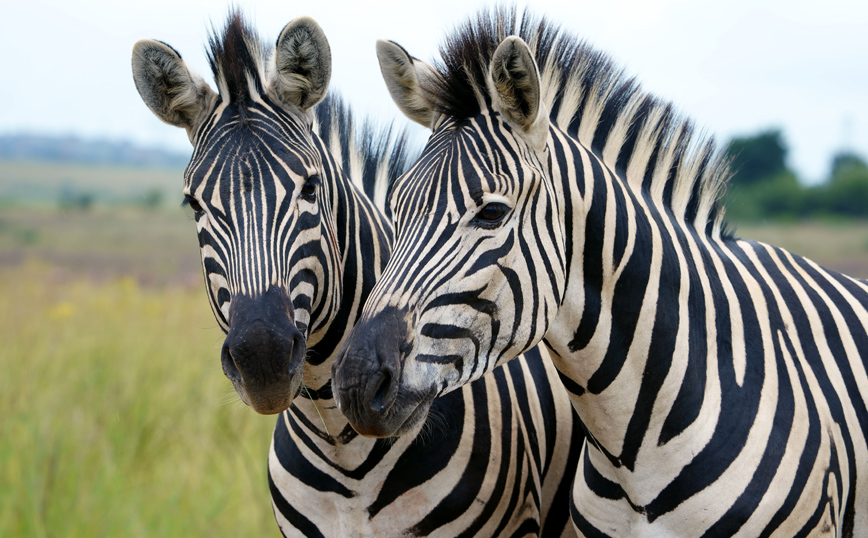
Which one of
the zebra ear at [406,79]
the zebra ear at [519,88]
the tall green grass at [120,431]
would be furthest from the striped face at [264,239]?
the tall green grass at [120,431]

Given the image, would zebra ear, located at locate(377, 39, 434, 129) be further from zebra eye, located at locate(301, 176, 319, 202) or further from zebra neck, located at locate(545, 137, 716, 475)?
zebra neck, located at locate(545, 137, 716, 475)

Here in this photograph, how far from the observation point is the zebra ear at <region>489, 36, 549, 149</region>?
236 centimetres

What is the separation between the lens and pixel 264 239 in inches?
101

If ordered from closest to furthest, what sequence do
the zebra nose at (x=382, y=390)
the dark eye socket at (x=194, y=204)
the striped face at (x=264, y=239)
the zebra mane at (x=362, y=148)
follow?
the zebra nose at (x=382, y=390) → the striped face at (x=264, y=239) → the dark eye socket at (x=194, y=204) → the zebra mane at (x=362, y=148)

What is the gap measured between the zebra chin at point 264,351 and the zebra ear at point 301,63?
1.01 metres

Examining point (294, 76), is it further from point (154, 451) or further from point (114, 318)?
point (114, 318)

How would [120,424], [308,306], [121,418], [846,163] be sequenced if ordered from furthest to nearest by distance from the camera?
[846,163] → [121,418] → [120,424] → [308,306]

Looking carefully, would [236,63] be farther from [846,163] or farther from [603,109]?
[846,163]

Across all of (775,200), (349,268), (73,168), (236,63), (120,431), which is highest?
(775,200)

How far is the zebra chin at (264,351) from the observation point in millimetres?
2365

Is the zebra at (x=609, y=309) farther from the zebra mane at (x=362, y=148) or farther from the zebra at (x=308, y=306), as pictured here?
the zebra mane at (x=362, y=148)

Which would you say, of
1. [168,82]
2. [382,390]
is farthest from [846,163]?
[382,390]

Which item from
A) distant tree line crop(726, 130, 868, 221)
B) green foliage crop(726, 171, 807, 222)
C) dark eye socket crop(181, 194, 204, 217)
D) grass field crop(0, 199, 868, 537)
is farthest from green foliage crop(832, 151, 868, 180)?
dark eye socket crop(181, 194, 204, 217)

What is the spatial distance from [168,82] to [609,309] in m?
2.17
